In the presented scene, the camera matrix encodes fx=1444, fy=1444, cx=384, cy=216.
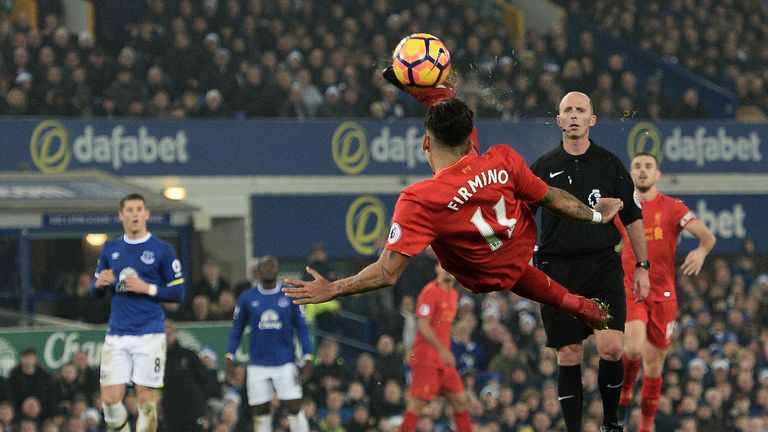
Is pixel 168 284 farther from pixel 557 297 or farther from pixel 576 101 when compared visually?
pixel 557 297

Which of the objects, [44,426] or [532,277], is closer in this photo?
[532,277]

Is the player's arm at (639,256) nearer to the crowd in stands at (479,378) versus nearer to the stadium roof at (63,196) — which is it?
the crowd in stands at (479,378)

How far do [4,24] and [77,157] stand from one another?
7.12ft

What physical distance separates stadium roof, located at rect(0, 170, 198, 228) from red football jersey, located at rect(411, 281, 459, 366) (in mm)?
5241

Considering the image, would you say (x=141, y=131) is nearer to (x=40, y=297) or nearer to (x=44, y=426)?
(x=40, y=297)

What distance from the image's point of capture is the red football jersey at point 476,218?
A: 804 cm

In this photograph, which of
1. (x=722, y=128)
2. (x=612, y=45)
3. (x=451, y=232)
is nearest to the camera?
(x=451, y=232)

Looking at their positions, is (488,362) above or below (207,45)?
below

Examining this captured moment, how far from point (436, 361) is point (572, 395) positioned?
201 inches

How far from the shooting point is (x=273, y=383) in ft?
47.5

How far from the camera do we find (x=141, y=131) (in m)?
21.4

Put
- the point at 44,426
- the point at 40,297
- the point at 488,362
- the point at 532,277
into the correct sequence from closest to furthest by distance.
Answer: the point at 532,277 < the point at 44,426 < the point at 488,362 < the point at 40,297

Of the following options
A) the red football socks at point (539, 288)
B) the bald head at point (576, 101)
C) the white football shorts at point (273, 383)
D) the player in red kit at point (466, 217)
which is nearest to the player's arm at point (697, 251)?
the bald head at point (576, 101)

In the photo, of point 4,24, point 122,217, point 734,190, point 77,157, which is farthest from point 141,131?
point 734,190
